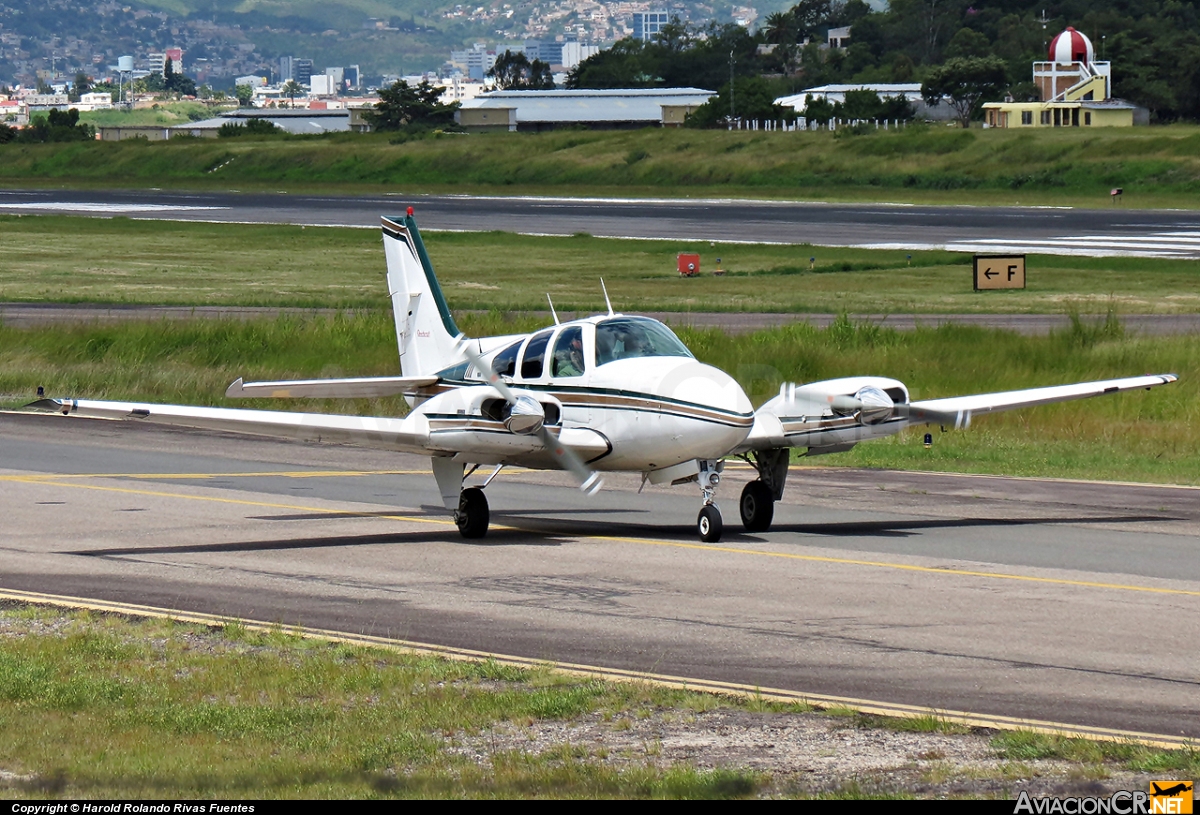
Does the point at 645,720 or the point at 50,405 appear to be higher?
the point at 50,405

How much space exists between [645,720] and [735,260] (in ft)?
200

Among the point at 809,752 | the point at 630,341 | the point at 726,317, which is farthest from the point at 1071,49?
the point at 809,752

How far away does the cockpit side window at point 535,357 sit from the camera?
20.2 meters

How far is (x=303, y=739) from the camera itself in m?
11.2


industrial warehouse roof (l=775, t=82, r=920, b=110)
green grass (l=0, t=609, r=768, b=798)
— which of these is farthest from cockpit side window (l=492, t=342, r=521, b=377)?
industrial warehouse roof (l=775, t=82, r=920, b=110)

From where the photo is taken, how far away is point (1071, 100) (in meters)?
148

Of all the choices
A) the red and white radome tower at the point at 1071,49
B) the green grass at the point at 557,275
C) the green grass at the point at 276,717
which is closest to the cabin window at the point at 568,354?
the green grass at the point at 276,717

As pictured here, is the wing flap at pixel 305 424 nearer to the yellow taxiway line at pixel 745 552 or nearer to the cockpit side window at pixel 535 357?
the cockpit side window at pixel 535 357

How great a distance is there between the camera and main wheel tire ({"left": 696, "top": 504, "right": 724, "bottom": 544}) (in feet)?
64.2

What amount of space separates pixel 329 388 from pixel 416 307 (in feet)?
11.5

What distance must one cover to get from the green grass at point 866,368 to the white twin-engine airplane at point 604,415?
8135 millimetres

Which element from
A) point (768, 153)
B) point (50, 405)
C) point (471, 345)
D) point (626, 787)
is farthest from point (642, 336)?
point (768, 153)

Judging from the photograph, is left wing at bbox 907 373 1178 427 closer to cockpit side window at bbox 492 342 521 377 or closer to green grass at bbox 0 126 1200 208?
cockpit side window at bbox 492 342 521 377

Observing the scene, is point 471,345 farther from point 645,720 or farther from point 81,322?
point 81,322
